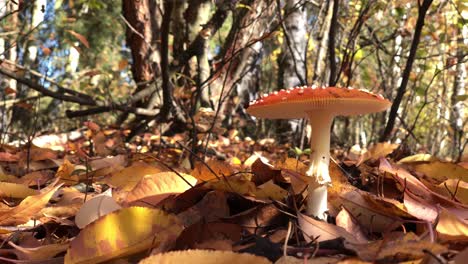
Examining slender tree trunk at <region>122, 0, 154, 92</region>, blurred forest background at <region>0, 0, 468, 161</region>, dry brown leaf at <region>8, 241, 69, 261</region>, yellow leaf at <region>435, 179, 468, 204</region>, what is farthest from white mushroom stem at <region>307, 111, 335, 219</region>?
slender tree trunk at <region>122, 0, 154, 92</region>

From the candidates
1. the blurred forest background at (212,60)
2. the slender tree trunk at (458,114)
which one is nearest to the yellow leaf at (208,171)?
the blurred forest background at (212,60)

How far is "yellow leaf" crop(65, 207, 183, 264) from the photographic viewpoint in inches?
36.0

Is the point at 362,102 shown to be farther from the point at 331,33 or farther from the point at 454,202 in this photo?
the point at 331,33

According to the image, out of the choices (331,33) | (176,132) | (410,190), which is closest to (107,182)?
(410,190)

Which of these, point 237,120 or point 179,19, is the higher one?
point 179,19

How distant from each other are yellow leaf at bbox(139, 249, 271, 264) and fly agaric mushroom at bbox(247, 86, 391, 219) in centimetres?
45

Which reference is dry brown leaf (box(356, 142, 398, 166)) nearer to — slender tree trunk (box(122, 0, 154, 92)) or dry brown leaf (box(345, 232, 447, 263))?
dry brown leaf (box(345, 232, 447, 263))

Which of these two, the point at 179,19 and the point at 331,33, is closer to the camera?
the point at 331,33

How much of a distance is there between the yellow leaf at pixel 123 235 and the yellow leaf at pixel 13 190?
631 mm

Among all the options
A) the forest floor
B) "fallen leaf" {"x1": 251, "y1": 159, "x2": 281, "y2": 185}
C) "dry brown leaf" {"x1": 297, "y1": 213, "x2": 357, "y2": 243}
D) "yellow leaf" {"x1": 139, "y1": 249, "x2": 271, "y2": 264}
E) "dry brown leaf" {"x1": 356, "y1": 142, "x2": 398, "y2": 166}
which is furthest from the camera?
"dry brown leaf" {"x1": 356, "y1": 142, "x2": 398, "y2": 166}

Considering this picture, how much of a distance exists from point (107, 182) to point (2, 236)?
47 centimetres

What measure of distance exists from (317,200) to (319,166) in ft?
0.32

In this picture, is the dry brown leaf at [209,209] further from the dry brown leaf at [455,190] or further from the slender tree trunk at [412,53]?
the slender tree trunk at [412,53]

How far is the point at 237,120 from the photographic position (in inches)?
246
